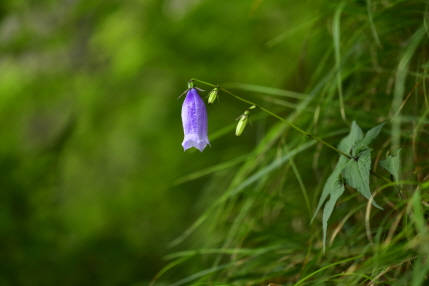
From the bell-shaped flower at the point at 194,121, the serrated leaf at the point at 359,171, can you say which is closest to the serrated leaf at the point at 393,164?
the serrated leaf at the point at 359,171

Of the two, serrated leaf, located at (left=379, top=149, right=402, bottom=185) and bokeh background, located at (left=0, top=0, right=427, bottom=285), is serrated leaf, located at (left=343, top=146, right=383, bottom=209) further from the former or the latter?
bokeh background, located at (left=0, top=0, right=427, bottom=285)

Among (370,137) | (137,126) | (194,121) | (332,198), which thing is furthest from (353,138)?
(137,126)

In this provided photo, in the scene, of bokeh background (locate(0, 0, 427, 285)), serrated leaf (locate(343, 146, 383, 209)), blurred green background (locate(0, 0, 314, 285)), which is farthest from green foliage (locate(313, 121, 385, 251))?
blurred green background (locate(0, 0, 314, 285))

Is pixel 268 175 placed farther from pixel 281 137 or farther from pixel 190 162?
pixel 190 162

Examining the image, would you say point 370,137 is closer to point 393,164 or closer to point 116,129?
point 393,164

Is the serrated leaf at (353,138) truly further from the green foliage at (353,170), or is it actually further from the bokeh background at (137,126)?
the bokeh background at (137,126)

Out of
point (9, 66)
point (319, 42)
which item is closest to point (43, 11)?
point (9, 66)

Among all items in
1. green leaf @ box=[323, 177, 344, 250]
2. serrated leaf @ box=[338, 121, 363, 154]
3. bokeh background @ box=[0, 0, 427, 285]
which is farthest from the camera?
bokeh background @ box=[0, 0, 427, 285]
